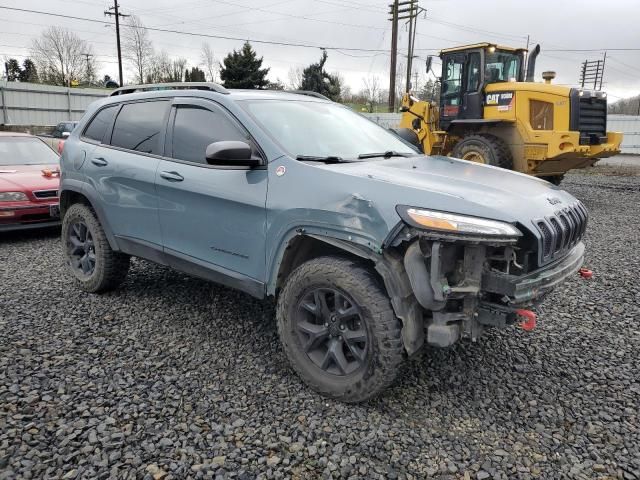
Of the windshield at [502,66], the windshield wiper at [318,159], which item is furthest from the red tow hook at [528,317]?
the windshield at [502,66]

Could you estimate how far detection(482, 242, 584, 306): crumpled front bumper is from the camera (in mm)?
2445

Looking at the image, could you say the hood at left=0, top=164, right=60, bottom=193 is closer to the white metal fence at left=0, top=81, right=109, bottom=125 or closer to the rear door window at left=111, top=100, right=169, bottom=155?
the rear door window at left=111, top=100, right=169, bottom=155

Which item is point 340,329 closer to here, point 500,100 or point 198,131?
point 198,131

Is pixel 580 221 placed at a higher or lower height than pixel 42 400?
higher

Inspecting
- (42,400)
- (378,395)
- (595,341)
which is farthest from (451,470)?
(42,400)

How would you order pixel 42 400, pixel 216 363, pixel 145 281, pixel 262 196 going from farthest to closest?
pixel 145 281, pixel 216 363, pixel 262 196, pixel 42 400

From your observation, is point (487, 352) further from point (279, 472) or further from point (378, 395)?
point (279, 472)

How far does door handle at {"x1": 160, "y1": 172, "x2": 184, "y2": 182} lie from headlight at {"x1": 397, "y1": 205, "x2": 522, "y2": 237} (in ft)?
5.99

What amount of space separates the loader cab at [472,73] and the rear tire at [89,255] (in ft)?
26.6

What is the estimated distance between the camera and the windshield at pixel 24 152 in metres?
7.58

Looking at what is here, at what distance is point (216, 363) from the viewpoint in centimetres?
331

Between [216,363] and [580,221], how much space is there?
8.45 feet

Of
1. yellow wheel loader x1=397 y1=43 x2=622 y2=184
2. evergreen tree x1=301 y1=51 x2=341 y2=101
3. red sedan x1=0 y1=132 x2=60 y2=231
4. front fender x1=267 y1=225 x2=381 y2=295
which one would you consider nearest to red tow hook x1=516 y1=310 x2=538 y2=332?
front fender x1=267 y1=225 x2=381 y2=295

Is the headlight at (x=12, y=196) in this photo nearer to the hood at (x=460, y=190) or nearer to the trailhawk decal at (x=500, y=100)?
the hood at (x=460, y=190)
